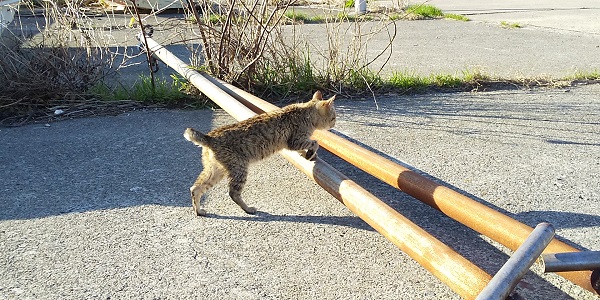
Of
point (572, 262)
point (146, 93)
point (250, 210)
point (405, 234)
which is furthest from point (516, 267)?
point (146, 93)

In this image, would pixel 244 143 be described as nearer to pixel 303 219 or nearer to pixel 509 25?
pixel 303 219

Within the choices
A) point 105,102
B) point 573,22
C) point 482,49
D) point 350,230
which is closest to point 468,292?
point 350,230

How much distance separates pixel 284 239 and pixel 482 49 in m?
7.73

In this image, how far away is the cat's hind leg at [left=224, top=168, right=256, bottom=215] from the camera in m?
3.92

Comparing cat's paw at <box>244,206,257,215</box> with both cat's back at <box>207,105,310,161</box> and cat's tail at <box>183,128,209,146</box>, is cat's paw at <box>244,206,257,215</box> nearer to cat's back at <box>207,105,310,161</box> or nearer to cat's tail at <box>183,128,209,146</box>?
cat's back at <box>207,105,310,161</box>

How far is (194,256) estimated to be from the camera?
3.36 meters

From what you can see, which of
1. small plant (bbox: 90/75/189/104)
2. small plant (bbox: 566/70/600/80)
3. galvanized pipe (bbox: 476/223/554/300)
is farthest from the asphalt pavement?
small plant (bbox: 566/70/600/80)

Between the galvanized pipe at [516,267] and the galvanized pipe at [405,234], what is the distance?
0.16 meters

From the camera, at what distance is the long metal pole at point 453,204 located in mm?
2854

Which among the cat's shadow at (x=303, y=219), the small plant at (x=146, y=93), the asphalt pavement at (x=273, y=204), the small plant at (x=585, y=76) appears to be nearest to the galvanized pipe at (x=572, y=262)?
the asphalt pavement at (x=273, y=204)

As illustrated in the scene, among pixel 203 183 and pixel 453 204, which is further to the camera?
pixel 203 183

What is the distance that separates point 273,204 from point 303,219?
0.34m

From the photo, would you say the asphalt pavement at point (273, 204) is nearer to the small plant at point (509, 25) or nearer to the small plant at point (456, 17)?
the small plant at point (509, 25)

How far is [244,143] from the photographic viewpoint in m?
4.03
